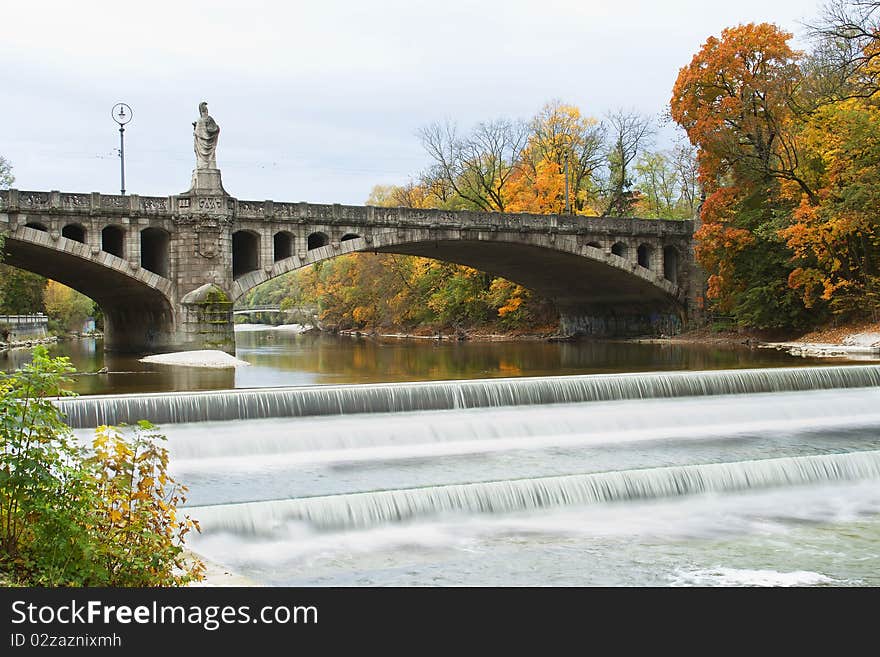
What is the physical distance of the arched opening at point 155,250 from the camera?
44034 mm

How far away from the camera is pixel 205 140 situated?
43.2 metres

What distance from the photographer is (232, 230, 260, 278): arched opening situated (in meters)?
46.8

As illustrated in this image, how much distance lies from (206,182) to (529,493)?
32.8m

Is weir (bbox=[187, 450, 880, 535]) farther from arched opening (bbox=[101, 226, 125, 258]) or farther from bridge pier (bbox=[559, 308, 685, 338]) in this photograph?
bridge pier (bbox=[559, 308, 685, 338])

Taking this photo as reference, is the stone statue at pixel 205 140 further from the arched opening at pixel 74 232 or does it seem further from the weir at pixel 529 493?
the weir at pixel 529 493

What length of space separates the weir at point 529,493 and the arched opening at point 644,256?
41888mm

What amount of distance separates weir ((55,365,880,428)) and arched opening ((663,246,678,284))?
31.7m

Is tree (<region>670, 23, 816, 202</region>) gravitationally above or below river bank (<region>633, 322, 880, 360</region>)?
above

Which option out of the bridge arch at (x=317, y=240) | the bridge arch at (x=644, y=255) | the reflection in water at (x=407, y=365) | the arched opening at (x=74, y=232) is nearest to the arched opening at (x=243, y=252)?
the bridge arch at (x=317, y=240)

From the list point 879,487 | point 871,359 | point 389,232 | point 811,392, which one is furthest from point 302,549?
point 389,232

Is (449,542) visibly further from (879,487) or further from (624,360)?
(624,360)

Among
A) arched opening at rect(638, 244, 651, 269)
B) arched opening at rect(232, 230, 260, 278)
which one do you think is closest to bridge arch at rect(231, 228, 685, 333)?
arched opening at rect(638, 244, 651, 269)

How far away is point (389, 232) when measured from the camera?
4847cm
